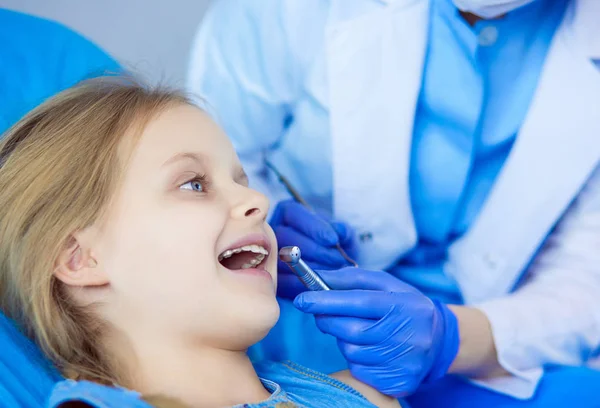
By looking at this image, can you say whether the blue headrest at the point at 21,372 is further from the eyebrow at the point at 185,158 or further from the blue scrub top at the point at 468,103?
the blue scrub top at the point at 468,103

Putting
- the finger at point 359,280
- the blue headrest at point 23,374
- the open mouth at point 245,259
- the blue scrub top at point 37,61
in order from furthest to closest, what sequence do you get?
the blue scrub top at point 37,61, the finger at point 359,280, the open mouth at point 245,259, the blue headrest at point 23,374

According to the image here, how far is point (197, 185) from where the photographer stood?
3.10 ft

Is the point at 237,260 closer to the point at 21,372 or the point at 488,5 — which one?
the point at 21,372

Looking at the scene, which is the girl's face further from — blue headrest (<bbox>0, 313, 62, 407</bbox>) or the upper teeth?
blue headrest (<bbox>0, 313, 62, 407</bbox>)

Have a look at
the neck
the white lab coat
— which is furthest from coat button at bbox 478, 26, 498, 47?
the neck

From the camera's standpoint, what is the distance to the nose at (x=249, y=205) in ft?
3.05

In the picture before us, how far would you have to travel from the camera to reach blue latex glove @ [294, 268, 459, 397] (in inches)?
40.1

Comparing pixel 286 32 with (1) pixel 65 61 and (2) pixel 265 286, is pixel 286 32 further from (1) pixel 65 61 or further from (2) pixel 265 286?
(2) pixel 265 286

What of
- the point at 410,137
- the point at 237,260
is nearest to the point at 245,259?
the point at 237,260

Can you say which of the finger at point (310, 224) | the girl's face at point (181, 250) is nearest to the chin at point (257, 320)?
the girl's face at point (181, 250)

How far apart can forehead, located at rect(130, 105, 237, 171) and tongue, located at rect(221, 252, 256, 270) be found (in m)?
0.14

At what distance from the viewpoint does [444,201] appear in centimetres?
136

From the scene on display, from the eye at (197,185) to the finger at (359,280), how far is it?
257 millimetres

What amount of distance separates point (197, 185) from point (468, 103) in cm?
61
